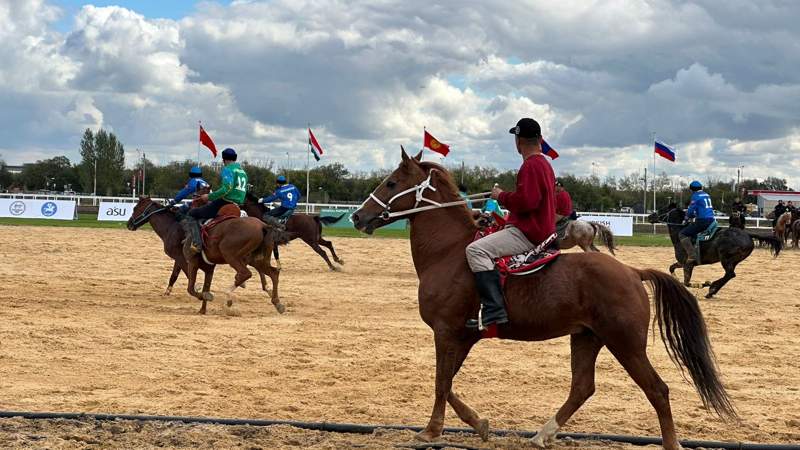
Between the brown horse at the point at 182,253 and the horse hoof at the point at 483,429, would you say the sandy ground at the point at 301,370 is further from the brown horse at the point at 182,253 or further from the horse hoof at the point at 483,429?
the brown horse at the point at 182,253

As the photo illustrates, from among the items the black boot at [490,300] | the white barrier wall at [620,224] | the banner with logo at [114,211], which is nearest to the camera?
the black boot at [490,300]

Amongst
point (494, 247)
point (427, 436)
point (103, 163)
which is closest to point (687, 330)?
point (494, 247)

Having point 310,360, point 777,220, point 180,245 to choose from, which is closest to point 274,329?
point 310,360

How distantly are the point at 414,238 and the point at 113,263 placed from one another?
1560 centimetres

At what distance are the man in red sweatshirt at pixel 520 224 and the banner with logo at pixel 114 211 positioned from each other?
37190mm

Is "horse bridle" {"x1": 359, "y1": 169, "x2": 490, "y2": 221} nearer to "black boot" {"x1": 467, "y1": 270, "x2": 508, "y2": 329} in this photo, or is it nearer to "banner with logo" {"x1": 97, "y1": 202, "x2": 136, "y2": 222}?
"black boot" {"x1": 467, "y1": 270, "x2": 508, "y2": 329}

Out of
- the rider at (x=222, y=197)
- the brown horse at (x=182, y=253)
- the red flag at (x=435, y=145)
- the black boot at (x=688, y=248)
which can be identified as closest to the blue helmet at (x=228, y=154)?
the rider at (x=222, y=197)

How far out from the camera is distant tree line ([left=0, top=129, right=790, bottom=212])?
72188mm

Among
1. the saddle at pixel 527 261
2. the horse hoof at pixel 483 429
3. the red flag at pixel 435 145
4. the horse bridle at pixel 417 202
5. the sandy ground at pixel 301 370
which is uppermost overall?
the red flag at pixel 435 145

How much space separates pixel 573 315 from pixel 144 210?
1215 centimetres

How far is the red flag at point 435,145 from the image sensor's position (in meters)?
30.5

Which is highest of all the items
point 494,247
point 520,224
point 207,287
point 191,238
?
point 520,224

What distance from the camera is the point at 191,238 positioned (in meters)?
14.3

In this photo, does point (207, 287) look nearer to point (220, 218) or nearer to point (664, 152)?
point (220, 218)
